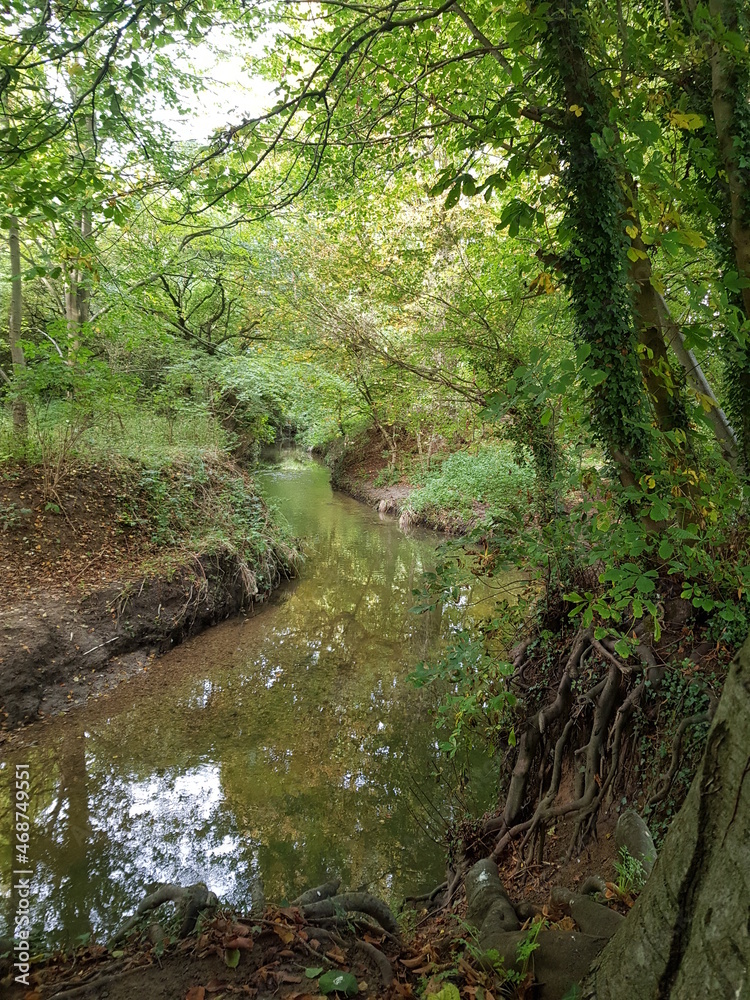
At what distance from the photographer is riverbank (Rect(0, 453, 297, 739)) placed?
6.00 metres

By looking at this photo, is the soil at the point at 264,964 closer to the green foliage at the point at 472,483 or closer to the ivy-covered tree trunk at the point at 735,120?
the ivy-covered tree trunk at the point at 735,120

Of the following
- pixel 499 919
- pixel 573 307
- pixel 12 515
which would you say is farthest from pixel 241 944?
pixel 12 515

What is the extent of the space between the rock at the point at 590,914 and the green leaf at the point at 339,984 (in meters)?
1.04

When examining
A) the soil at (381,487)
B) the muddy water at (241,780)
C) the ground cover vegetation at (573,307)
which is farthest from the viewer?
the soil at (381,487)

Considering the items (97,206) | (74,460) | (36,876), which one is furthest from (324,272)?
(36,876)

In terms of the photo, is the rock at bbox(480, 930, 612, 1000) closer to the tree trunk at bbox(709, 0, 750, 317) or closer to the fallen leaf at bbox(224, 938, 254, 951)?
the fallen leaf at bbox(224, 938, 254, 951)

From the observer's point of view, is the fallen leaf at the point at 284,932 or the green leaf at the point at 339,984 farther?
the fallen leaf at the point at 284,932

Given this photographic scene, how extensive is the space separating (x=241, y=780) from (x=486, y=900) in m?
2.99

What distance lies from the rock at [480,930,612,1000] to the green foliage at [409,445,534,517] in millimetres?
7933

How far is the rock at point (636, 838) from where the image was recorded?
8.49ft

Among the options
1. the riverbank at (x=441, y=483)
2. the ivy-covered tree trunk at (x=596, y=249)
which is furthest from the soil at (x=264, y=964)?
the riverbank at (x=441, y=483)

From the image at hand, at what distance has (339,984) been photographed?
216 centimetres

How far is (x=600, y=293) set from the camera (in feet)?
9.73

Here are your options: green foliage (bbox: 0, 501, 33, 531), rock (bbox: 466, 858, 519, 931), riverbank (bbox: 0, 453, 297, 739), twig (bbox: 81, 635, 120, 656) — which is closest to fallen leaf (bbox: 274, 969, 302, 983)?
rock (bbox: 466, 858, 519, 931)
